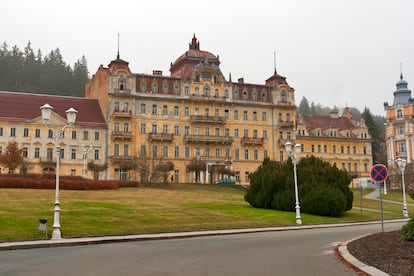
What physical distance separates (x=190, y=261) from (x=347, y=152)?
298 feet

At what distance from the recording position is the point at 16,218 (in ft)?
85.8

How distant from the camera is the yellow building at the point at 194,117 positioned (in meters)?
79.9

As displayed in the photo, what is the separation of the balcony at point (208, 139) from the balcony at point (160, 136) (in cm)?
259

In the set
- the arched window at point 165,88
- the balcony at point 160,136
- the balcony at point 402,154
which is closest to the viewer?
the balcony at point 160,136

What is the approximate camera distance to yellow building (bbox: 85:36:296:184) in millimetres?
79938

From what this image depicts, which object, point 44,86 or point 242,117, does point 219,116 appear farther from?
point 44,86

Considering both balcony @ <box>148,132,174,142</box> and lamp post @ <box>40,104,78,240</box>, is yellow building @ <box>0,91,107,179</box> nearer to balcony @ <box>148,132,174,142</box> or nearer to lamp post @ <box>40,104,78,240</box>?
balcony @ <box>148,132,174,142</box>

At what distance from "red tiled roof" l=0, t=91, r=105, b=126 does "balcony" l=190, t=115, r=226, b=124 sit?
1491 centimetres

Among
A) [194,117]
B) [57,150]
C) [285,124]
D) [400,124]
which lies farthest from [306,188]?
[400,124]

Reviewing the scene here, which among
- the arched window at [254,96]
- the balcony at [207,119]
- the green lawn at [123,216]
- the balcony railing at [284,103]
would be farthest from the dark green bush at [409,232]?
the balcony railing at [284,103]

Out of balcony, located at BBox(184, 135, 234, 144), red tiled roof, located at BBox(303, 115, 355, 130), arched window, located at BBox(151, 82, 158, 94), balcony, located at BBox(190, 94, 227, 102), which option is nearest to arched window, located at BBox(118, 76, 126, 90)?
arched window, located at BBox(151, 82, 158, 94)

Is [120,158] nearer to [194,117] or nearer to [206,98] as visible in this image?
[194,117]

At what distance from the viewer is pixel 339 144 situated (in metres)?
101

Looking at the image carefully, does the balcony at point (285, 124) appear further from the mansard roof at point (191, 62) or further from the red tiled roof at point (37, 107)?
the red tiled roof at point (37, 107)
